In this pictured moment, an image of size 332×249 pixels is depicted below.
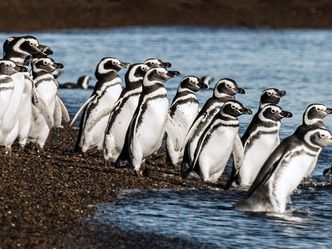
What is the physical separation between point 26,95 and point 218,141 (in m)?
2.25

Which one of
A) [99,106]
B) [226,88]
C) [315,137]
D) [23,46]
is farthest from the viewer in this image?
[99,106]

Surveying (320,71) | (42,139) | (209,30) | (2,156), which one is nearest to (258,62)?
(320,71)

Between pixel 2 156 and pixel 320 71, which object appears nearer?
pixel 2 156

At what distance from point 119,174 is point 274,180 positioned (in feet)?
6.60

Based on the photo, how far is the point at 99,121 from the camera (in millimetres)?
14047

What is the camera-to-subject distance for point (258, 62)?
2981 centimetres

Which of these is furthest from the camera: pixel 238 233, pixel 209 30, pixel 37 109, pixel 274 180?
pixel 209 30

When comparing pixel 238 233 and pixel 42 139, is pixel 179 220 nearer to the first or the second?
pixel 238 233

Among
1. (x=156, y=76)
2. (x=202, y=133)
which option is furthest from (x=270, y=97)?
(x=156, y=76)

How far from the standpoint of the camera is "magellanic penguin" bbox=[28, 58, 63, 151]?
1390cm

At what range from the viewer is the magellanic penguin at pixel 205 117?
42.2 feet

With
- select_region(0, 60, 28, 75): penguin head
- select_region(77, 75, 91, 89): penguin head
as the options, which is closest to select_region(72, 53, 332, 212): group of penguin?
select_region(0, 60, 28, 75): penguin head

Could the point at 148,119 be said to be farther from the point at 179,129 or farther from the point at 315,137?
the point at 315,137

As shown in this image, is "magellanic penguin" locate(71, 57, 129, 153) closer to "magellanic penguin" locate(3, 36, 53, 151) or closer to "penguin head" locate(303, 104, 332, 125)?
"magellanic penguin" locate(3, 36, 53, 151)
